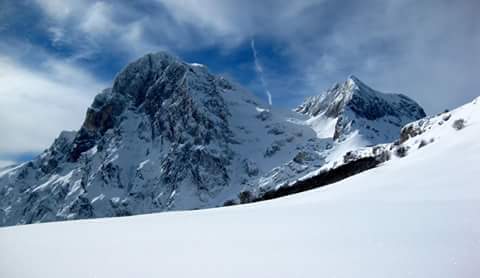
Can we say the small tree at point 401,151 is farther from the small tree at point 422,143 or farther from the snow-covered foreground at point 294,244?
the snow-covered foreground at point 294,244

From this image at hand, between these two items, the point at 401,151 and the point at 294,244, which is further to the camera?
the point at 401,151

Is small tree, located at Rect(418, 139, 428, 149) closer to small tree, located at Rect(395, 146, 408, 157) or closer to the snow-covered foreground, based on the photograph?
small tree, located at Rect(395, 146, 408, 157)

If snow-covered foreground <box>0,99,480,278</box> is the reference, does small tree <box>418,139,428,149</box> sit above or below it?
above

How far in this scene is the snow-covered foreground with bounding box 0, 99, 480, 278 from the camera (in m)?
6.02

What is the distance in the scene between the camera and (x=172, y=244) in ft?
27.2

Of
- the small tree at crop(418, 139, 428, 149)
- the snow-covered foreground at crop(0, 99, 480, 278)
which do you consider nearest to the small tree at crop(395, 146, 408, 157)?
the small tree at crop(418, 139, 428, 149)

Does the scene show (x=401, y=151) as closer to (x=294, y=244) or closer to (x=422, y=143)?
(x=422, y=143)

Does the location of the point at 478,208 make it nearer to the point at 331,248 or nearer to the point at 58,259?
the point at 331,248

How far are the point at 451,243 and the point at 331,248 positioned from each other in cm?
203

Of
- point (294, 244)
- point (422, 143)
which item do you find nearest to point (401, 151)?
point (422, 143)

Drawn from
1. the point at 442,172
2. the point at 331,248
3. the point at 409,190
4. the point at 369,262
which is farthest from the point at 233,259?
the point at 442,172

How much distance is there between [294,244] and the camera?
24.1ft

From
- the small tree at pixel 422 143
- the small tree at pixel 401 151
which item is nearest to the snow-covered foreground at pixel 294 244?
the small tree at pixel 422 143

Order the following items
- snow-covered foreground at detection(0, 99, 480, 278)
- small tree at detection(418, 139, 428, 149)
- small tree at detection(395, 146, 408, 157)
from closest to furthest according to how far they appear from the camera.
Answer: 1. snow-covered foreground at detection(0, 99, 480, 278)
2. small tree at detection(418, 139, 428, 149)
3. small tree at detection(395, 146, 408, 157)
